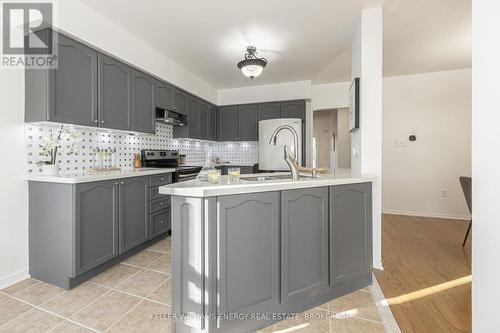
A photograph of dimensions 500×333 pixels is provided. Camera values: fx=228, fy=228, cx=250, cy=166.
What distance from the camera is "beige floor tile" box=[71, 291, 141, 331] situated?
1.50 meters

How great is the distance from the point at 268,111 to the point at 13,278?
4.04m

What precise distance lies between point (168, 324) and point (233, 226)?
0.84 m

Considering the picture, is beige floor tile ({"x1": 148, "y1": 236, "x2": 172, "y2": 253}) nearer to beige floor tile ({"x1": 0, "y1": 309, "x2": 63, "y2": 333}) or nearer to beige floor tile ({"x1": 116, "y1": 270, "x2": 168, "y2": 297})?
beige floor tile ({"x1": 116, "y1": 270, "x2": 168, "y2": 297})

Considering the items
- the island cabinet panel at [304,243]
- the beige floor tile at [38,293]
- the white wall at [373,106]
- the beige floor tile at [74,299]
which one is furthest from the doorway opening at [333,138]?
the beige floor tile at [38,293]

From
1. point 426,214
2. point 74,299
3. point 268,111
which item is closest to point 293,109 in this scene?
point 268,111

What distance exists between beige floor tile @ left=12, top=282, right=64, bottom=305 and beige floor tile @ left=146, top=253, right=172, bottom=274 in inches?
28.5

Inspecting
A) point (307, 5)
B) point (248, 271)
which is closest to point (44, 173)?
point (248, 271)

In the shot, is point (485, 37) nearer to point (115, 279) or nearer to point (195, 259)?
point (195, 259)

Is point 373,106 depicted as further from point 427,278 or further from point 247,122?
point 247,122

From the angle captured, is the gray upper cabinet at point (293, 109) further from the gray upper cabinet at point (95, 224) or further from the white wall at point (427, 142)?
the gray upper cabinet at point (95, 224)

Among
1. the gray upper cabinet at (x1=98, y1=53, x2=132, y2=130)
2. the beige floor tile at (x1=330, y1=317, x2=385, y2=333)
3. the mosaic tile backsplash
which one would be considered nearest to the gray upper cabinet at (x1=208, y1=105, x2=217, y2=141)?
the mosaic tile backsplash

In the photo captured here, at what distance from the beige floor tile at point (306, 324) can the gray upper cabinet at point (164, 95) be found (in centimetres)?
295

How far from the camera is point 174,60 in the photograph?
3482mm

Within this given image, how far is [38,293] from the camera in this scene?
183cm
